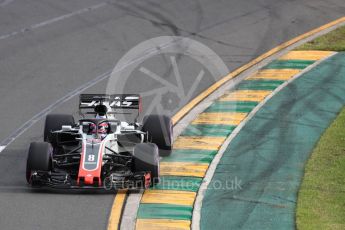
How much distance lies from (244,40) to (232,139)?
748 centimetres

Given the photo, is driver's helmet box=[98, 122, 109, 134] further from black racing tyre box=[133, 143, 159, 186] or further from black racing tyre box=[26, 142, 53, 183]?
black racing tyre box=[26, 142, 53, 183]

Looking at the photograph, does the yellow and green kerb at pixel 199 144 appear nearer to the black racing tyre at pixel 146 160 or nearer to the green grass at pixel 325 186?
the black racing tyre at pixel 146 160

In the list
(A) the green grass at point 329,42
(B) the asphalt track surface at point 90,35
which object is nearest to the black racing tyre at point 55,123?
(B) the asphalt track surface at point 90,35

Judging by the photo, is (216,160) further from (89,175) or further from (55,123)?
(55,123)

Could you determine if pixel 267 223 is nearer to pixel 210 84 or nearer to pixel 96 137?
pixel 96 137

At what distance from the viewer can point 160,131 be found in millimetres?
17391

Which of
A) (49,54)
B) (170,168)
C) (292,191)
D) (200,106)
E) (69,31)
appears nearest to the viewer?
(292,191)

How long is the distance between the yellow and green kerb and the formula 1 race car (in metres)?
0.43

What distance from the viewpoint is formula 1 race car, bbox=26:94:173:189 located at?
15.7 meters

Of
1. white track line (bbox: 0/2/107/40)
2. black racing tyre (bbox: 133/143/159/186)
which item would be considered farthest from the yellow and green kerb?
white track line (bbox: 0/2/107/40)

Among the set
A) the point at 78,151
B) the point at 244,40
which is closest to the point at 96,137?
the point at 78,151

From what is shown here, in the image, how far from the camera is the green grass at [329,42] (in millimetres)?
24828

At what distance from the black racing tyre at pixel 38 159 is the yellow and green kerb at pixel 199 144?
1.76 meters

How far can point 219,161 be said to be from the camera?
17281 mm
